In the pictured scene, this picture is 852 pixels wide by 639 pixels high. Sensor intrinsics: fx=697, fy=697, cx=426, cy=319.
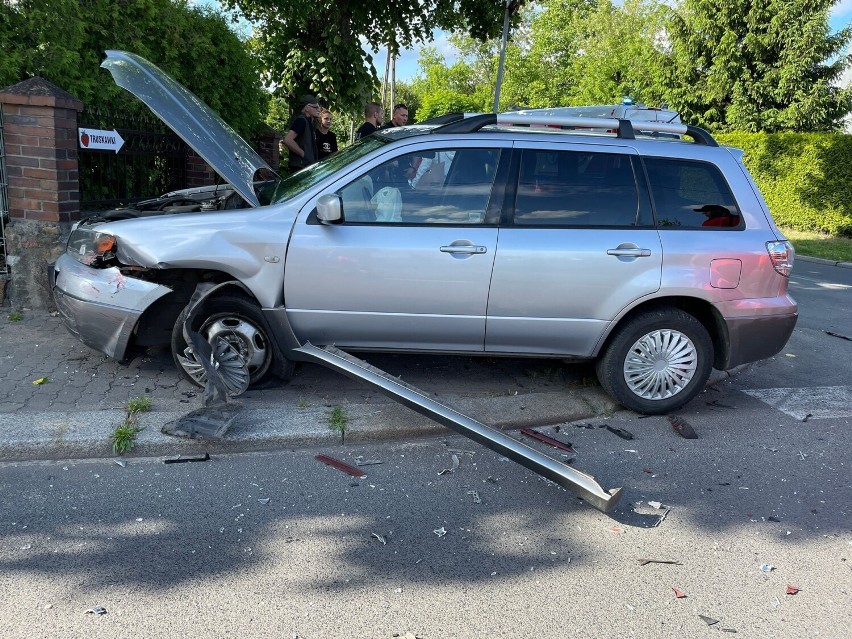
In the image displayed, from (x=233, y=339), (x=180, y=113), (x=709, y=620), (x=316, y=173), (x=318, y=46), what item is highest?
(x=318, y=46)

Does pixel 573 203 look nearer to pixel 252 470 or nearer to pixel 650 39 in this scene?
pixel 252 470

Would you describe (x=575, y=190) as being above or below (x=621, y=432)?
above

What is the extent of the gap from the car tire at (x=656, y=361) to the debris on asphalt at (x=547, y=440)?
70cm

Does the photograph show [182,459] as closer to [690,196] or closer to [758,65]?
[690,196]

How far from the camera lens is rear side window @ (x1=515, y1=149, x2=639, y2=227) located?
189 inches

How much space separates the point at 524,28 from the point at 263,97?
42.0 meters

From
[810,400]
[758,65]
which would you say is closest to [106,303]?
[810,400]

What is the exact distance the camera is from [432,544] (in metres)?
3.37

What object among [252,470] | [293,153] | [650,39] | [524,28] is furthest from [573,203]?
[524,28]

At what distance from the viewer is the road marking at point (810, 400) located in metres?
5.38

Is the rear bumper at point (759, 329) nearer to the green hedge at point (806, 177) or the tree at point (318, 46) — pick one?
the tree at point (318, 46)

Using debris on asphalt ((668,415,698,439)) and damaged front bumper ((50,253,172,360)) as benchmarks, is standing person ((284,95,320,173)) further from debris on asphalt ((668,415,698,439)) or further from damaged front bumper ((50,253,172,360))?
debris on asphalt ((668,415,698,439))

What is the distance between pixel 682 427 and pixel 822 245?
1474 centimetres

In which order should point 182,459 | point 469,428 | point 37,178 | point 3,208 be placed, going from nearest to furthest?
point 469,428
point 182,459
point 37,178
point 3,208
